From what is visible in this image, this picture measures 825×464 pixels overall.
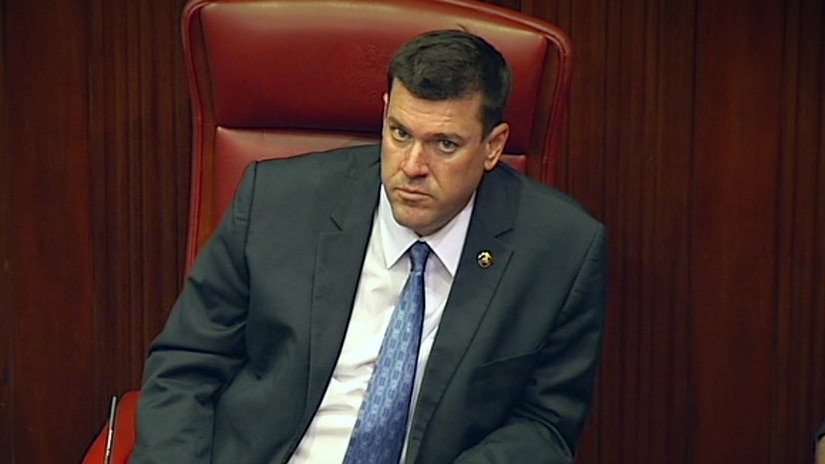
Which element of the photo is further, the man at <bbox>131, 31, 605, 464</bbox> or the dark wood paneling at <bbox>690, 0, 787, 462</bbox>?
the dark wood paneling at <bbox>690, 0, 787, 462</bbox>

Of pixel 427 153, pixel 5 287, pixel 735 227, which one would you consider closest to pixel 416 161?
pixel 427 153

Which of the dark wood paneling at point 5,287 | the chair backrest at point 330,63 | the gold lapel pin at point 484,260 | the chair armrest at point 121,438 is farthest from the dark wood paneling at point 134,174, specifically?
the gold lapel pin at point 484,260

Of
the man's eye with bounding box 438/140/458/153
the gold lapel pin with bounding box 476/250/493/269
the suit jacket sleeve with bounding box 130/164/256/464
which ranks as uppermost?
the man's eye with bounding box 438/140/458/153

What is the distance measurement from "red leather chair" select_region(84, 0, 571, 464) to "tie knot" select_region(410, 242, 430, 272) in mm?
223

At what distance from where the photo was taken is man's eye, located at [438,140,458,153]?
1.91m

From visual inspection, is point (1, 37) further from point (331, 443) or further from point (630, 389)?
point (630, 389)

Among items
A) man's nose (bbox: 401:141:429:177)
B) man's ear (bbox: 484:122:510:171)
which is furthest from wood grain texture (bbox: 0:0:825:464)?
man's nose (bbox: 401:141:429:177)

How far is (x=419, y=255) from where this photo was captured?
200 centimetres

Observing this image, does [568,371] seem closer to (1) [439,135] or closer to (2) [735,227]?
(1) [439,135]

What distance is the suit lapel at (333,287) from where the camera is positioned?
1973mm

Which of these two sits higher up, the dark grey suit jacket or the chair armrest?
the dark grey suit jacket

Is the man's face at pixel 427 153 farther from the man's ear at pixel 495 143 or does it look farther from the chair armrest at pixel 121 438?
the chair armrest at pixel 121 438

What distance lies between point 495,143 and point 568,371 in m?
0.34

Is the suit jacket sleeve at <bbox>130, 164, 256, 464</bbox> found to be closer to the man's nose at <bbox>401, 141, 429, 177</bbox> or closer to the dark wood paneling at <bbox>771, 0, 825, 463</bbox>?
the man's nose at <bbox>401, 141, 429, 177</bbox>
